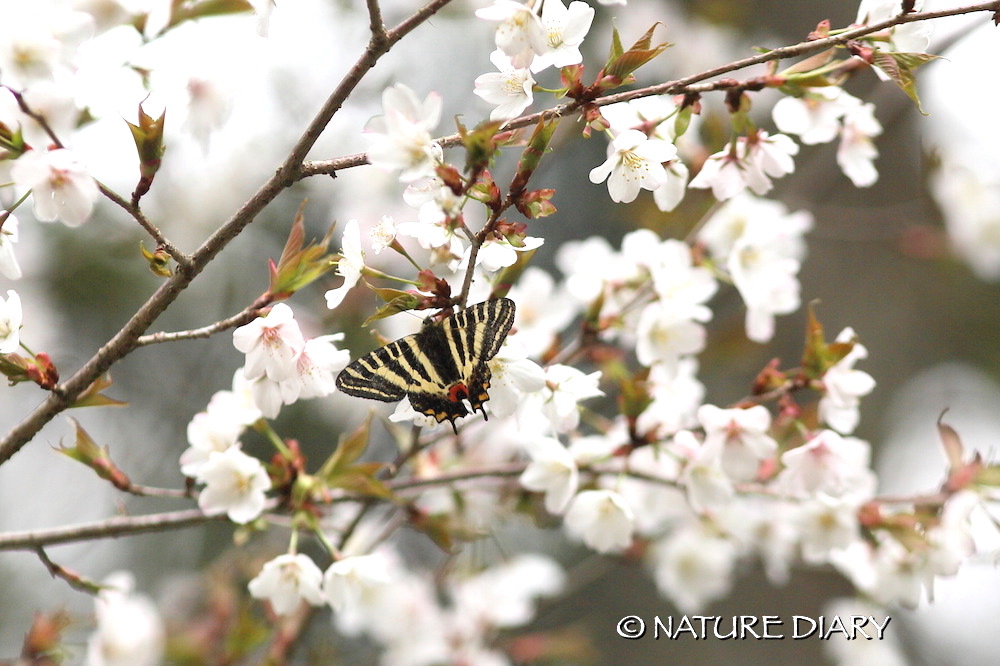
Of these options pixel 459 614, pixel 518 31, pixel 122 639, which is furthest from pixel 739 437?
pixel 122 639

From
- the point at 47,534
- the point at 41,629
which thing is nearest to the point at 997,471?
the point at 47,534

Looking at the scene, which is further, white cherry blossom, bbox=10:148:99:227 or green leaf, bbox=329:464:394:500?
green leaf, bbox=329:464:394:500

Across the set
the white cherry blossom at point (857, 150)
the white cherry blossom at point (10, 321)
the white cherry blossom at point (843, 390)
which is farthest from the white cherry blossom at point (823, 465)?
the white cherry blossom at point (10, 321)

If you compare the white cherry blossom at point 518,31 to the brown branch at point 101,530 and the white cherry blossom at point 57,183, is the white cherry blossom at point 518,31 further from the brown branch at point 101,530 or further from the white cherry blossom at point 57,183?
the brown branch at point 101,530

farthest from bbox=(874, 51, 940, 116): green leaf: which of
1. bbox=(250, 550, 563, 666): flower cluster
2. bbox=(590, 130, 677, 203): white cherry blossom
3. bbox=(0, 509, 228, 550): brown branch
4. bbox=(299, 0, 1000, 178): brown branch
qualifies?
bbox=(250, 550, 563, 666): flower cluster

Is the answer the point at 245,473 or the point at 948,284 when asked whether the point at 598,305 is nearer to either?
the point at 245,473

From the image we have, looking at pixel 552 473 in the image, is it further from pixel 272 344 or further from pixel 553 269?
pixel 553 269

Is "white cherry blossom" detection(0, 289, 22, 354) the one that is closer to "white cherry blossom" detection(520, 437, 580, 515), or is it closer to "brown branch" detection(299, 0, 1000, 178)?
"brown branch" detection(299, 0, 1000, 178)
